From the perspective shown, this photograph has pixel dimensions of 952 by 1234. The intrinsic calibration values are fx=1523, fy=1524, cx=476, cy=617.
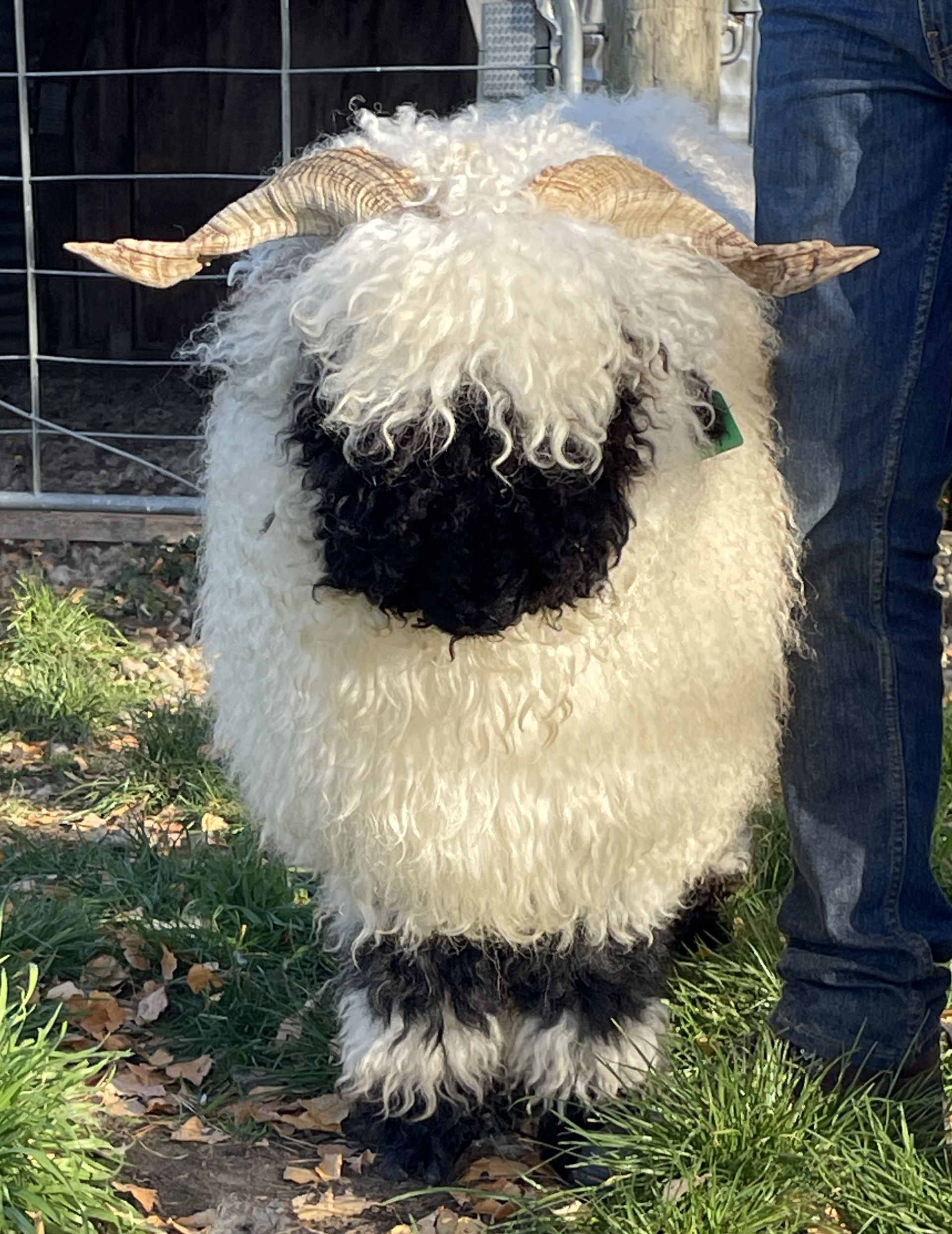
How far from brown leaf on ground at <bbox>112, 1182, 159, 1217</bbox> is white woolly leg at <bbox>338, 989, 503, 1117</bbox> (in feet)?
1.28

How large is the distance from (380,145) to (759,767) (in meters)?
1.26

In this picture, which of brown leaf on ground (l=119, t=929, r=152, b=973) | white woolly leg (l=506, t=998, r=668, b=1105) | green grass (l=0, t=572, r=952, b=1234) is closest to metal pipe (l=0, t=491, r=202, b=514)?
green grass (l=0, t=572, r=952, b=1234)

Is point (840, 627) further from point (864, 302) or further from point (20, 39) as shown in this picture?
point (20, 39)

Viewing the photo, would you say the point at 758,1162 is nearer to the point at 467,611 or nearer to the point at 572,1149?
the point at 572,1149

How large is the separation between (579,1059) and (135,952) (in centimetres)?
121

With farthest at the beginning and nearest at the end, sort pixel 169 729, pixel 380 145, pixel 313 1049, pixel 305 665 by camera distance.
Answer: pixel 169 729 → pixel 313 1049 → pixel 380 145 → pixel 305 665

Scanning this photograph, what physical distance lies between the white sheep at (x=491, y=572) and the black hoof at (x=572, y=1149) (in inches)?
2.0

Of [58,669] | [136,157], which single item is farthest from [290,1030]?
[136,157]

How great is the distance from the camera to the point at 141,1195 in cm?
254

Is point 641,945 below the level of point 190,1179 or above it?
above

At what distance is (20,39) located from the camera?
5.96m

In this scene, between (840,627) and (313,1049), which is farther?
(313,1049)

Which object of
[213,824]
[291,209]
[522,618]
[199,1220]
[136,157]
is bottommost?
[213,824]

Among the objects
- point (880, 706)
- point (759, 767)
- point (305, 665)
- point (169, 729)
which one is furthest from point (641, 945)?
point (169, 729)
